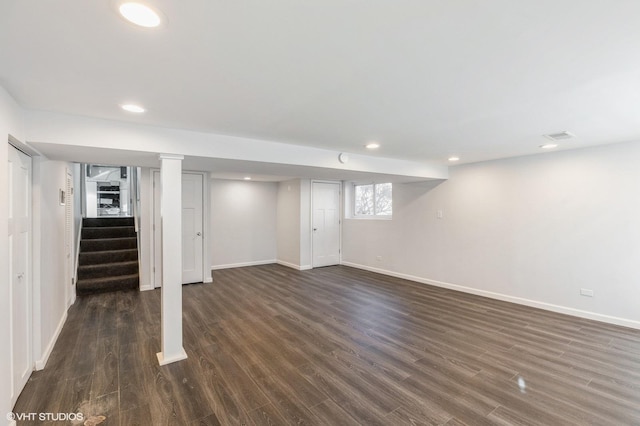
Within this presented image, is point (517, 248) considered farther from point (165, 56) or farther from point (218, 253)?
point (218, 253)

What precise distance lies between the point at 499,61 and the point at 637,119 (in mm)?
2239

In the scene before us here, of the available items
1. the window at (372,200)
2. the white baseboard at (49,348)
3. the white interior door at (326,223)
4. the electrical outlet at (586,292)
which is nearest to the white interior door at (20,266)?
the white baseboard at (49,348)

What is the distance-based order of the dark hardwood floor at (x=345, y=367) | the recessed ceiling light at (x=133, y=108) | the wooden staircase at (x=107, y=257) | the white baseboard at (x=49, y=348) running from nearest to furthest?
the dark hardwood floor at (x=345, y=367), the recessed ceiling light at (x=133, y=108), the white baseboard at (x=49, y=348), the wooden staircase at (x=107, y=257)

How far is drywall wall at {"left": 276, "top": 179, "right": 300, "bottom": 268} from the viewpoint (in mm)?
7074

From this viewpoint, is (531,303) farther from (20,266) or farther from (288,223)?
(20,266)

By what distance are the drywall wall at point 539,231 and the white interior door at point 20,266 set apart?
18.5 ft

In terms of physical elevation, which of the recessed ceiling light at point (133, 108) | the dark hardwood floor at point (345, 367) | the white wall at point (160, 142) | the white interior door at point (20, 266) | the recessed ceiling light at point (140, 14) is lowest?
the dark hardwood floor at point (345, 367)

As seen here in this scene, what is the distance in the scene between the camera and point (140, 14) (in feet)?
4.00

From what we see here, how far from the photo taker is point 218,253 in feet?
23.0

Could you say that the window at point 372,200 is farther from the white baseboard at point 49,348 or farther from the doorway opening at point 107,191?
the doorway opening at point 107,191

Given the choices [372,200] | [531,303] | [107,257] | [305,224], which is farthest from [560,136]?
[107,257]

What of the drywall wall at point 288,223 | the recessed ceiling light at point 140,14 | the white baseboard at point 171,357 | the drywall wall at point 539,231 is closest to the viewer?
the recessed ceiling light at point 140,14

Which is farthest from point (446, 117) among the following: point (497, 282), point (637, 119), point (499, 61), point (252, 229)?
point (252, 229)

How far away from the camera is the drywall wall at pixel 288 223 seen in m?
7.07
